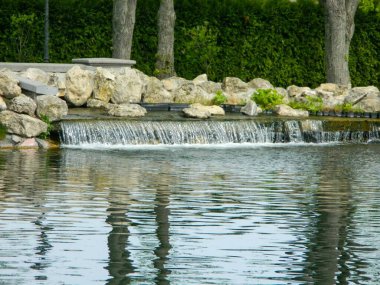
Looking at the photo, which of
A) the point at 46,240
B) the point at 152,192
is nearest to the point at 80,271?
the point at 46,240

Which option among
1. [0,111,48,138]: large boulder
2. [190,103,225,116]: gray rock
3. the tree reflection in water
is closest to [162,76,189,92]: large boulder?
[190,103,225,116]: gray rock

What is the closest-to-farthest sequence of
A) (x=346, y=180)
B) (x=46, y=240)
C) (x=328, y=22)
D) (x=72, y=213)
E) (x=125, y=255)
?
1. (x=125, y=255)
2. (x=46, y=240)
3. (x=72, y=213)
4. (x=346, y=180)
5. (x=328, y=22)

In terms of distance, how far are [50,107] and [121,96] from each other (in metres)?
4.98

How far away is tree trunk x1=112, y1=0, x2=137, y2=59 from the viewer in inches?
1436

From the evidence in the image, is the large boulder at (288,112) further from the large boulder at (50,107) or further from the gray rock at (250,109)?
the large boulder at (50,107)

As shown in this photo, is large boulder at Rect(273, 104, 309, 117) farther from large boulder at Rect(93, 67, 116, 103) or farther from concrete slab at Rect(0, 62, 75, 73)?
concrete slab at Rect(0, 62, 75, 73)

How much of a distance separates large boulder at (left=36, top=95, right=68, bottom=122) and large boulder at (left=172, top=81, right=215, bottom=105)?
644 cm

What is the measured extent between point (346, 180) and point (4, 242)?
27.8 feet

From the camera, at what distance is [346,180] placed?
19219mm

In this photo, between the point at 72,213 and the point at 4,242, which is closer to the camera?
the point at 4,242

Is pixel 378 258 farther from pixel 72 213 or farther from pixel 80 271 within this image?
pixel 72 213

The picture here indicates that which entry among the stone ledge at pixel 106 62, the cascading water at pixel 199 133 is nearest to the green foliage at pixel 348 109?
the cascading water at pixel 199 133

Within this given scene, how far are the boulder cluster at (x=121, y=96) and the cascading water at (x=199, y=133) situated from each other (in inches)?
35.1

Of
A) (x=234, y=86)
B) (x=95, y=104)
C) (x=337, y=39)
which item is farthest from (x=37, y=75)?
(x=337, y=39)
